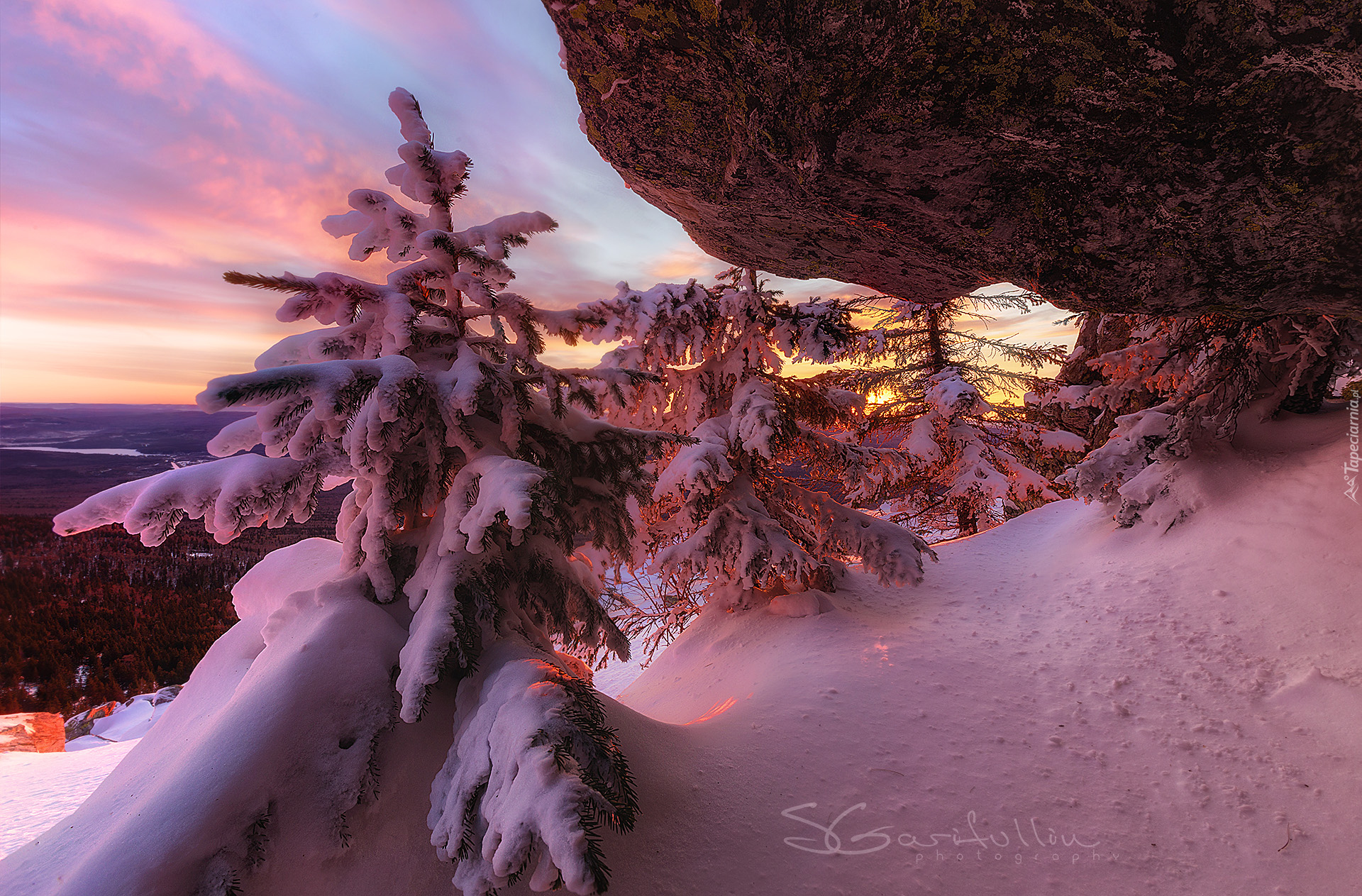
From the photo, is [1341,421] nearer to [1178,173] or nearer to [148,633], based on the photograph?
[1178,173]

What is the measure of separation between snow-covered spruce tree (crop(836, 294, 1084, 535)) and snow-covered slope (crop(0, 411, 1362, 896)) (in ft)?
18.3

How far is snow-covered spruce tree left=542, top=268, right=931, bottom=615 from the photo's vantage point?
22.1 ft

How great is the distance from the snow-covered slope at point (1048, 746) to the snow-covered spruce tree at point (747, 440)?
126 centimetres

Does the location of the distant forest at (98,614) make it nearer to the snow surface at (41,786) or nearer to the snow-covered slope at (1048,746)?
the snow surface at (41,786)

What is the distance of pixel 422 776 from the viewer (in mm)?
2695

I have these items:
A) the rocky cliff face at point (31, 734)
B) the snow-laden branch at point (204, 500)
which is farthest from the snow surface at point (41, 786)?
the snow-laden branch at point (204, 500)

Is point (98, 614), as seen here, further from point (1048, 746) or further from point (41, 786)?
point (1048, 746)

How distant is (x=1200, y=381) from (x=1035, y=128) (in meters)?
6.19

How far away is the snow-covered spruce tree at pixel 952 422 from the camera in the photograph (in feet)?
38.5

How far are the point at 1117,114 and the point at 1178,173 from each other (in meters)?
0.59

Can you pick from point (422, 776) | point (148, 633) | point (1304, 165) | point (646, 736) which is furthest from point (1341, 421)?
point (148, 633)

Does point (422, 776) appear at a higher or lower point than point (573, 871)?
lower

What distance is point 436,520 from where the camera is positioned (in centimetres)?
353

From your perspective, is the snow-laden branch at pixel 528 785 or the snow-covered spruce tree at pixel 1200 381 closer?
the snow-laden branch at pixel 528 785
